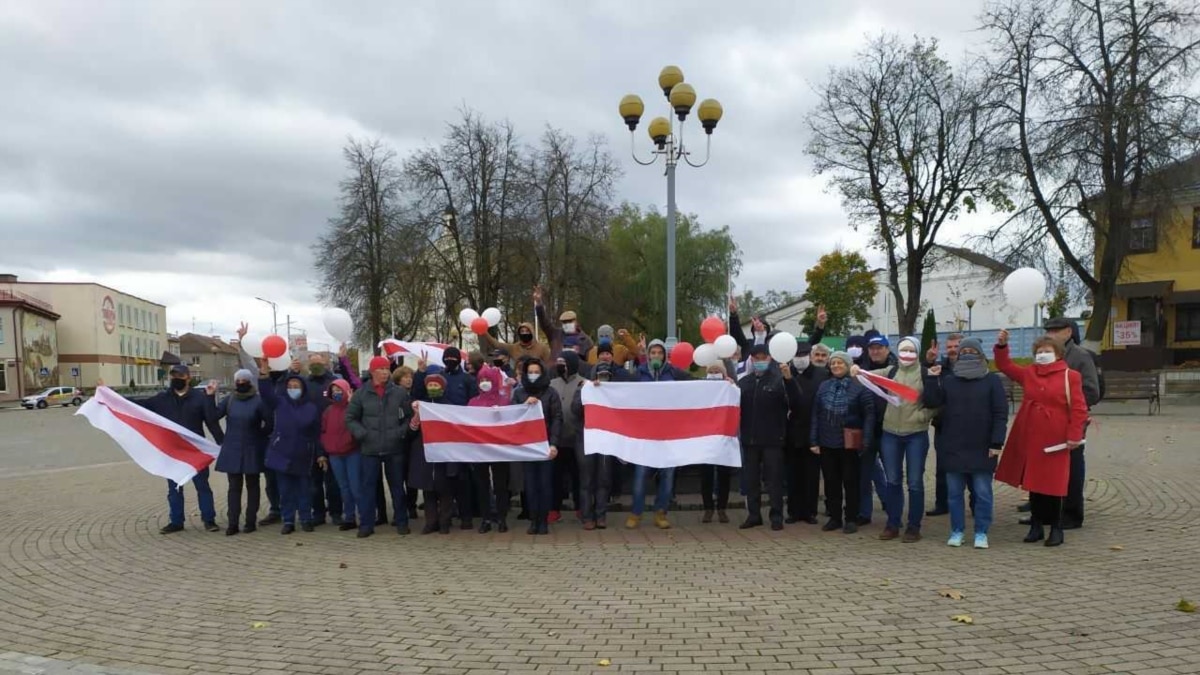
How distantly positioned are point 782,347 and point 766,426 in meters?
0.84

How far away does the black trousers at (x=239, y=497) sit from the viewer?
8.23 meters

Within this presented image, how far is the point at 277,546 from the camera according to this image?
24.9ft

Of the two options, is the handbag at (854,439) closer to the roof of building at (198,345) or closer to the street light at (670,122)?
the street light at (670,122)

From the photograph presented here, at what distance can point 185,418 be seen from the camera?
8672 millimetres

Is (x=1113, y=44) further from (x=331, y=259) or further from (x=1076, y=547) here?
(x=331, y=259)

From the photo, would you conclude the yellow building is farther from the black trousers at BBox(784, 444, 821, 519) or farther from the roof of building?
the roof of building

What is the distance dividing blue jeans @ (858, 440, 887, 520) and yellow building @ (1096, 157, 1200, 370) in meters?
27.6

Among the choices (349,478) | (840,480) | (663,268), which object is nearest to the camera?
(840,480)

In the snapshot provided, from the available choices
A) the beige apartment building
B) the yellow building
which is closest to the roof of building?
the beige apartment building

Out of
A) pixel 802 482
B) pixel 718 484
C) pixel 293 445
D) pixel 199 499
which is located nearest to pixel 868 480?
pixel 802 482

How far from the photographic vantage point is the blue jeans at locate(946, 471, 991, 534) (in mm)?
6820

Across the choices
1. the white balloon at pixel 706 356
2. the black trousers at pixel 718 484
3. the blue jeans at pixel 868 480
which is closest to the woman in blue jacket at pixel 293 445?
the black trousers at pixel 718 484

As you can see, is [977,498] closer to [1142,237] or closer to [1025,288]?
[1025,288]

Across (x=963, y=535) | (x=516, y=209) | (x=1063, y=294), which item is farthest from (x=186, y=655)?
(x=1063, y=294)
